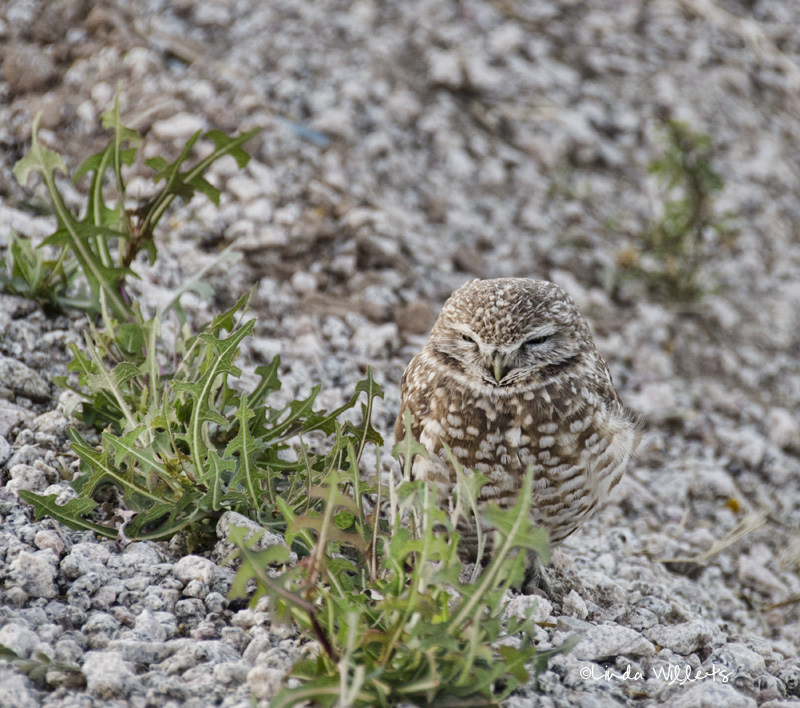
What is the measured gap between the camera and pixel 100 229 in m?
3.44

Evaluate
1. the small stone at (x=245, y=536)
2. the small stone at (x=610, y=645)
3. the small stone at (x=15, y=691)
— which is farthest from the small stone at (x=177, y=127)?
the small stone at (x=610, y=645)

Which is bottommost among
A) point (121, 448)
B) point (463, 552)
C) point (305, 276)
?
point (463, 552)

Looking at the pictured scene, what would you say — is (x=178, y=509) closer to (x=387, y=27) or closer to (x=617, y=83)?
(x=387, y=27)

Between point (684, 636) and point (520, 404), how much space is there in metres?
1.01

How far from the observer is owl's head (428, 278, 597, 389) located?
133 inches

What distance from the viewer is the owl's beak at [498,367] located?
10.9 ft

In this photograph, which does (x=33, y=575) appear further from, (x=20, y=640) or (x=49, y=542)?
(x=20, y=640)

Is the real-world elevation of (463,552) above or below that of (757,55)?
below

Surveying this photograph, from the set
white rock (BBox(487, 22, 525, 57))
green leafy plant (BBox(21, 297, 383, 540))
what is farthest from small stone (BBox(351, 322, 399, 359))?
white rock (BBox(487, 22, 525, 57))

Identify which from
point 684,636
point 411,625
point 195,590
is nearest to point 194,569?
point 195,590

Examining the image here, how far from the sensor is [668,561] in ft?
13.1

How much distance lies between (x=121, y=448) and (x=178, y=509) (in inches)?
11.2

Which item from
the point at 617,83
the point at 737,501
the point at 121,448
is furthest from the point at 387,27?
the point at 121,448

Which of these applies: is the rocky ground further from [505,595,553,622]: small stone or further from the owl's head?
the owl's head
